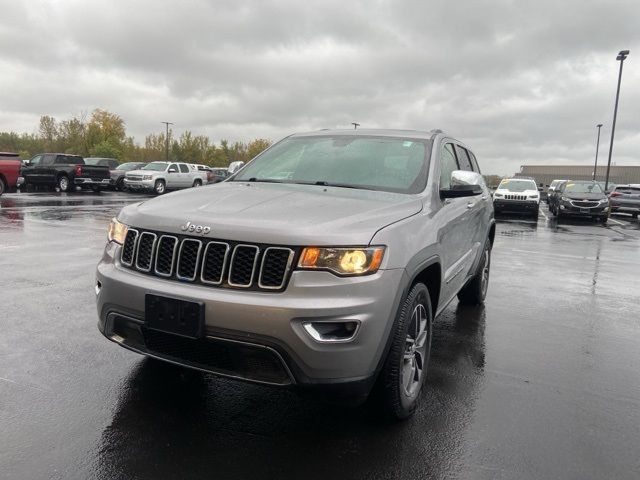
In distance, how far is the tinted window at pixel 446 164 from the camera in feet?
13.6

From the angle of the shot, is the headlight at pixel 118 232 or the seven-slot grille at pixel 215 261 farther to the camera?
the headlight at pixel 118 232

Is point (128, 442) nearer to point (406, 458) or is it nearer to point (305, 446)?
point (305, 446)

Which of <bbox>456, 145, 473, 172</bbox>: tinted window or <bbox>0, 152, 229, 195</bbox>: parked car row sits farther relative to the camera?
<bbox>0, 152, 229, 195</bbox>: parked car row

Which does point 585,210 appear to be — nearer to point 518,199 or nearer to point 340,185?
point 518,199

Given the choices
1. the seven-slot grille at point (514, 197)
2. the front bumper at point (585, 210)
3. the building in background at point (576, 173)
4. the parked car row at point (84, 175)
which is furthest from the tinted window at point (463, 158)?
the building in background at point (576, 173)

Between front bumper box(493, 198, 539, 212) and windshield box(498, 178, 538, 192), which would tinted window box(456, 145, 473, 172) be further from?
windshield box(498, 178, 538, 192)

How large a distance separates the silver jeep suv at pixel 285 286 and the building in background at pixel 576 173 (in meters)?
92.0

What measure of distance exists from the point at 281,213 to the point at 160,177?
92.3 ft

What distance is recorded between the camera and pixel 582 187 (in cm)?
2181

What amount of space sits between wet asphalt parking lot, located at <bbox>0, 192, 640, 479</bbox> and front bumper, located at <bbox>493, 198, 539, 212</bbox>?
15.1 meters

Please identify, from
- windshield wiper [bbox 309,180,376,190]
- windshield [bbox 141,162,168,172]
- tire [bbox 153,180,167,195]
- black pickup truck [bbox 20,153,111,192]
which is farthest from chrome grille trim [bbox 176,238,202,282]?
windshield [bbox 141,162,168,172]

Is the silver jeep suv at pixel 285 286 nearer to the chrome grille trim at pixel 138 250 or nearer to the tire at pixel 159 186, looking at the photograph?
the chrome grille trim at pixel 138 250

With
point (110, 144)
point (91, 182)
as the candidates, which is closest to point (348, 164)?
point (91, 182)

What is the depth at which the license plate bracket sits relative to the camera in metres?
2.68
